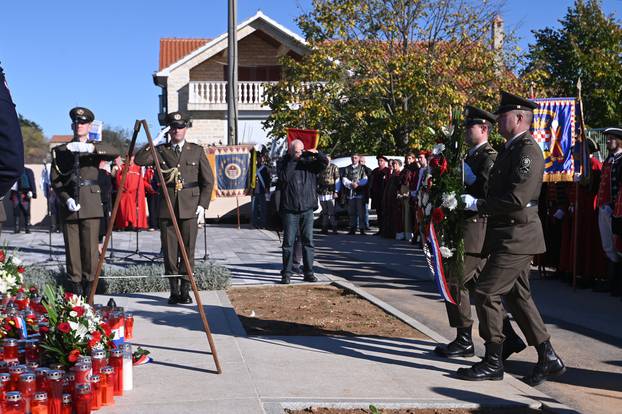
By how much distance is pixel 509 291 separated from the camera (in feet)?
19.7

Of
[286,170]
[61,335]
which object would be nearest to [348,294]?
[286,170]

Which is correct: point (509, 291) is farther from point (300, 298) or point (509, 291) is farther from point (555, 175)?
point (555, 175)

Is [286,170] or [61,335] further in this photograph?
[286,170]

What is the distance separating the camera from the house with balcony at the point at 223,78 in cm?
3838

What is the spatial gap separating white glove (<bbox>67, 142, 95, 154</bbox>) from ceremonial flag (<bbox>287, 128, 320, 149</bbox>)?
181 inches

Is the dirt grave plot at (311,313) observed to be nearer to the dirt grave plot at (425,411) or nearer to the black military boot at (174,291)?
the black military boot at (174,291)

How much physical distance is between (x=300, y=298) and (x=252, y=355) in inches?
135

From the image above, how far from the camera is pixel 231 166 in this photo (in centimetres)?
1741

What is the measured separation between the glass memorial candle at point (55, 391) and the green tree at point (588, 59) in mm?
25746

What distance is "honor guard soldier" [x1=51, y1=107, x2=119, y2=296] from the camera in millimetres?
8922

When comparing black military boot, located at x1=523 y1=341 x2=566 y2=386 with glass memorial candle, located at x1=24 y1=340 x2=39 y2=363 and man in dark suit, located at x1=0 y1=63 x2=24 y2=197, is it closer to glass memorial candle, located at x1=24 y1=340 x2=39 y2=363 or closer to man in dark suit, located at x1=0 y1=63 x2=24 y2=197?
glass memorial candle, located at x1=24 y1=340 x2=39 y2=363

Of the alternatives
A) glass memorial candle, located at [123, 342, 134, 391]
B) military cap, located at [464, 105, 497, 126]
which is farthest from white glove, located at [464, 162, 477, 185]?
glass memorial candle, located at [123, 342, 134, 391]

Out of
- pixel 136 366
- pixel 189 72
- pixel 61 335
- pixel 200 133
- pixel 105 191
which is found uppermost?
pixel 189 72

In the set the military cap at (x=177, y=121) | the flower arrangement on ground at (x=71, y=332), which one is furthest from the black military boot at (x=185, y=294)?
the flower arrangement on ground at (x=71, y=332)
